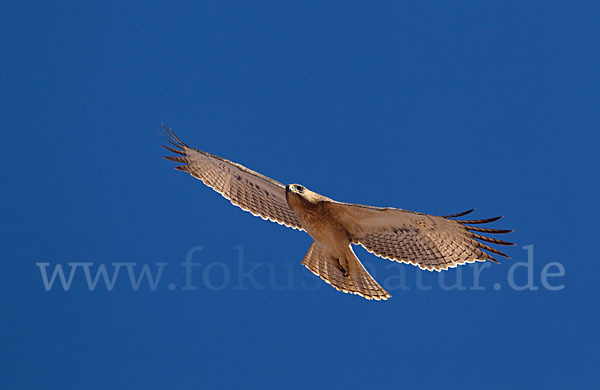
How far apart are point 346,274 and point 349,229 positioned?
0.57 meters

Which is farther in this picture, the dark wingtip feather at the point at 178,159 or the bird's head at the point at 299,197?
the dark wingtip feather at the point at 178,159

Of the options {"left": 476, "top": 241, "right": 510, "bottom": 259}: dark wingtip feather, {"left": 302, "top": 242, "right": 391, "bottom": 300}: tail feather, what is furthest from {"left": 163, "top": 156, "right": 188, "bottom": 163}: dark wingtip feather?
{"left": 476, "top": 241, "right": 510, "bottom": 259}: dark wingtip feather

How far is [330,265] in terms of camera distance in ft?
32.7

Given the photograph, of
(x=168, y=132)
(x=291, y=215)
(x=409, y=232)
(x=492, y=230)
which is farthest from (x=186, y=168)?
(x=492, y=230)

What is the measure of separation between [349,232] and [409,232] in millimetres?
692

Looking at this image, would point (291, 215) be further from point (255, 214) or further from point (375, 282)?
point (375, 282)

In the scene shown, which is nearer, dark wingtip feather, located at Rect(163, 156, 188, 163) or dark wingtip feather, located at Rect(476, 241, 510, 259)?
dark wingtip feather, located at Rect(476, 241, 510, 259)

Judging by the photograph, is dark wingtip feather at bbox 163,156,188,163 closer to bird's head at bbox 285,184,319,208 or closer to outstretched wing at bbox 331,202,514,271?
bird's head at bbox 285,184,319,208

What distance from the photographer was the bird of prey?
9.08 meters

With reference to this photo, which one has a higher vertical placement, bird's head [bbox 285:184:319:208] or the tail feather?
bird's head [bbox 285:184:319:208]

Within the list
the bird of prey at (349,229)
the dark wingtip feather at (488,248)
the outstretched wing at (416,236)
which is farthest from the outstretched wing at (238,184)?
the dark wingtip feather at (488,248)

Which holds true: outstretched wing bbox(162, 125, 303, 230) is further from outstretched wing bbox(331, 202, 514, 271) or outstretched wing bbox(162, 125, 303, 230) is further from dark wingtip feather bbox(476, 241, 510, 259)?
dark wingtip feather bbox(476, 241, 510, 259)

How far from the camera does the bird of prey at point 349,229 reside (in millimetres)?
9078

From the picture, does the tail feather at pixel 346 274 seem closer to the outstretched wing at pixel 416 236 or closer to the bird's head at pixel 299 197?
the outstretched wing at pixel 416 236
